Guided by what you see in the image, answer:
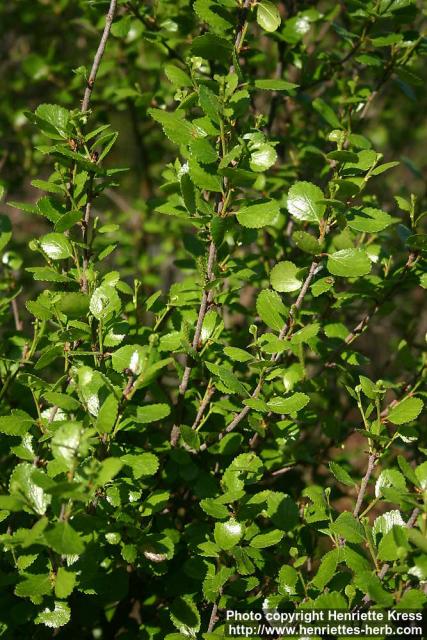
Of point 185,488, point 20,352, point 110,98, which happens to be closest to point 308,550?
point 185,488

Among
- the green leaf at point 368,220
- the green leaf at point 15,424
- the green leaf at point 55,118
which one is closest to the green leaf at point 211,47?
the green leaf at point 55,118

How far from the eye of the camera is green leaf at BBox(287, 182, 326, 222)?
1252 millimetres

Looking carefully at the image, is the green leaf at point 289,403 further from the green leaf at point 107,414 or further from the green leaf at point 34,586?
the green leaf at point 34,586

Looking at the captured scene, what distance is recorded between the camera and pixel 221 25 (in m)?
1.34

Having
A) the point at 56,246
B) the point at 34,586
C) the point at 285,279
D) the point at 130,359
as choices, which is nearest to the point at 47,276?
the point at 56,246

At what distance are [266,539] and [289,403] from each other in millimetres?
277

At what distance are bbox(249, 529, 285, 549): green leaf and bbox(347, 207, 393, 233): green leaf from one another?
63cm

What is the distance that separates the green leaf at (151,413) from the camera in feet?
3.72

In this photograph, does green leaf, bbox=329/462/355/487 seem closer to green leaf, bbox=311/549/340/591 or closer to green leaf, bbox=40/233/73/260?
green leaf, bbox=311/549/340/591

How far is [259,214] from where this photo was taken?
1.22 meters

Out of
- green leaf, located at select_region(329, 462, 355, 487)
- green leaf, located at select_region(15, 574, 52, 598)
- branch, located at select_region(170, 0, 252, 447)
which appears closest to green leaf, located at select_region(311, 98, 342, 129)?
branch, located at select_region(170, 0, 252, 447)

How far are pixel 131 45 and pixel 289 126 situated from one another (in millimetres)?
752

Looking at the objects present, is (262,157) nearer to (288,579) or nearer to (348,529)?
(348,529)

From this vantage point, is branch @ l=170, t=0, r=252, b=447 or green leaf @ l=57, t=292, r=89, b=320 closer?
green leaf @ l=57, t=292, r=89, b=320
